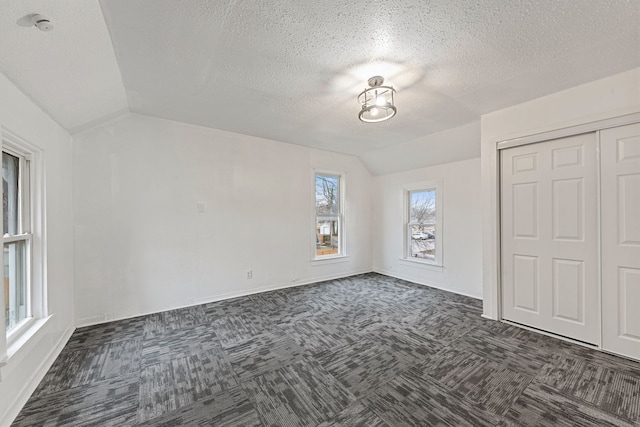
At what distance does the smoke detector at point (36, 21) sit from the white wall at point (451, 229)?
465 cm

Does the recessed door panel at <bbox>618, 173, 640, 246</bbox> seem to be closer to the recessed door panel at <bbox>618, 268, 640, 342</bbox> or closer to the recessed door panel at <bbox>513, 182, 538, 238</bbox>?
the recessed door panel at <bbox>618, 268, 640, 342</bbox>

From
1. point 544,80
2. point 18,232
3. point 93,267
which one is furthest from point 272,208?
point 544,80

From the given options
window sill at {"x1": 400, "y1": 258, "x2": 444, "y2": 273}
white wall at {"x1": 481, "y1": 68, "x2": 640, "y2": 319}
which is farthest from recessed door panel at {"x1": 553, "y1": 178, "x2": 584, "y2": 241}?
window sill at {"x1": 400, "y1": 258, "x2": 444, "y2": 273}

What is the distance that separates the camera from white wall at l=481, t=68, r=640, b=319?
2.26 metres

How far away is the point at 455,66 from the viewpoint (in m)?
2.16

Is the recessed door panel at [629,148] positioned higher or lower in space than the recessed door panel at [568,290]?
higher

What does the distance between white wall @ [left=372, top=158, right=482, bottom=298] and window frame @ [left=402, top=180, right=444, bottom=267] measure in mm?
56

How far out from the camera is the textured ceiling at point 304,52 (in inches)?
60.9

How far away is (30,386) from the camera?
1.84 metres

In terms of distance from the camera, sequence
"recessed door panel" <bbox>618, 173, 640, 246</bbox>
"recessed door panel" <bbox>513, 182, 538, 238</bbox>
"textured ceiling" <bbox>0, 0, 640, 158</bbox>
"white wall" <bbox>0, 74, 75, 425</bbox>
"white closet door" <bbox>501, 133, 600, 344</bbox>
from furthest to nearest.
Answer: "recessed door panel" <bbox>513, 182, 538, 238</bbox>
"white closet door" <bbox>501, 133, 600, 344</bbox>
"recessed door panel" <bbox>618, 173, 640, 246</bbox>
"white wall" <bbox>0, 74, 75, 425</bbox>
"textured ceiling" <bbox>0, 0, 640, 158</bbox>

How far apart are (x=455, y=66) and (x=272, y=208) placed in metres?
3.11

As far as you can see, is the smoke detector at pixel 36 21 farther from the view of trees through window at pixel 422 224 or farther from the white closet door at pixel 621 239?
the view of trees through window at pixel 422 224

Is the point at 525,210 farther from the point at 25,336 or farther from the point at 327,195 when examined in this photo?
the point at 25,336

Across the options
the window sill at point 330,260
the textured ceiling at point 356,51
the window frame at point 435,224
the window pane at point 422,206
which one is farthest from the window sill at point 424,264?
the textured ceiling at point 356,51
